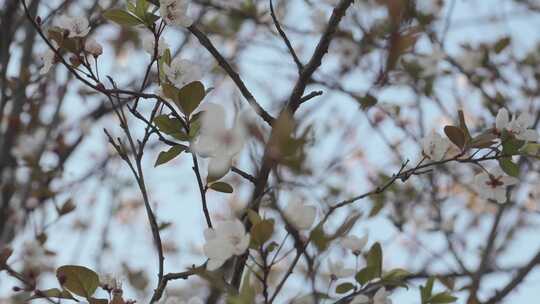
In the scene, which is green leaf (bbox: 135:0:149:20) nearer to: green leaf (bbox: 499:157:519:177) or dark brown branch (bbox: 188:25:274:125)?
dark brown branch (bbox: 188:25:274:125)

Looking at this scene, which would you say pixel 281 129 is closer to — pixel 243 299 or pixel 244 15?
pixel 243 299

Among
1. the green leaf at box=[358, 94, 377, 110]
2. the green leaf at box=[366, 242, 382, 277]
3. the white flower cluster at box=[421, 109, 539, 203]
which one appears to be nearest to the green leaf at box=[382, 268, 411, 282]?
the green leaf at box=[366, 242, 382, 277]

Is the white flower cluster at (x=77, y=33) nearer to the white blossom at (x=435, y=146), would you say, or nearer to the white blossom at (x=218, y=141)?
the white blossom at (x=218, y=141)

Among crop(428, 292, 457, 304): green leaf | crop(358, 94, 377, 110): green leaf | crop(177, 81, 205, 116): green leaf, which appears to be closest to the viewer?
crop(177, 81, 205, 116): green leaf

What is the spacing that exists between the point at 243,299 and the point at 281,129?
24 cm

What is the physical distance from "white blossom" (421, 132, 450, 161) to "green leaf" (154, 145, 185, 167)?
380 millimetres

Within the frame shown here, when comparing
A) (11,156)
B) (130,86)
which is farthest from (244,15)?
(11,156)

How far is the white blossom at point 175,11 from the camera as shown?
104 centimetres

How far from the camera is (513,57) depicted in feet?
8.07

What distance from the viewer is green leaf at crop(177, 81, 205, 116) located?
3.09 feet

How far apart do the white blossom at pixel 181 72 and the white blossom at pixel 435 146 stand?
375 millimetres

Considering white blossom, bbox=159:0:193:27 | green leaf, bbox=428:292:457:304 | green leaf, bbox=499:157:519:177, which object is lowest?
green leaf, bbox=428:292:457:304

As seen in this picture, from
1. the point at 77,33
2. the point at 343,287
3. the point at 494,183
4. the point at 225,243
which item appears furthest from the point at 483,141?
the point at 77,33

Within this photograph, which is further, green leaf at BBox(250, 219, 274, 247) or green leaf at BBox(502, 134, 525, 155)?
green leaf at BBox(502, 134, 525, 155)
